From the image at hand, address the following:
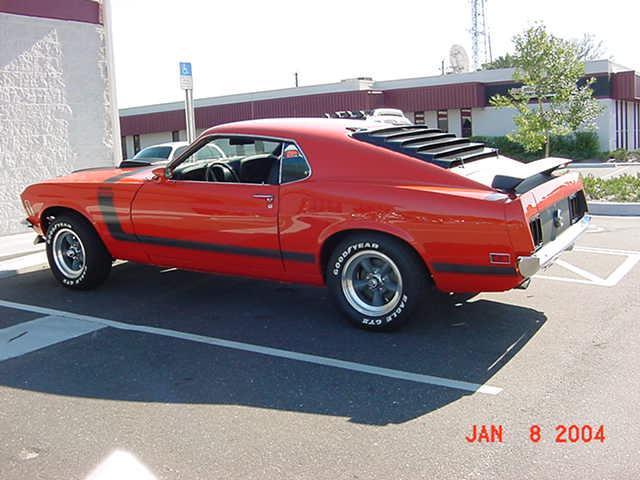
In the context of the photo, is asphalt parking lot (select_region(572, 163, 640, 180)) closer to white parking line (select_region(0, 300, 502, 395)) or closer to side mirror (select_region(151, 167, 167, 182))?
side mirror (select_region(151, 167, 167, 182))

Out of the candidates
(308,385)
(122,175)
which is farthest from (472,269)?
(122,175)

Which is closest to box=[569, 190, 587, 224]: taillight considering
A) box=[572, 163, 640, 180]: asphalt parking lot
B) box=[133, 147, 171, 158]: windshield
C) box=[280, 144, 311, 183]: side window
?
box=[280, 144, 311, 183]: side window

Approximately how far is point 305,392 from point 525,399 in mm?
1345

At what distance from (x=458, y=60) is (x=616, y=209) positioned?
26.0 metres

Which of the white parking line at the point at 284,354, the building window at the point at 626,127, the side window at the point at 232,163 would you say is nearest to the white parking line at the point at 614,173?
the building window at the point at 626,127

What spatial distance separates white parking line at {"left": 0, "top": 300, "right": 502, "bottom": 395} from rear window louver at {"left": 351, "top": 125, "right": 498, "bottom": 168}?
1.68 m

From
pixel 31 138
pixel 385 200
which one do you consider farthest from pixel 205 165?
pixel 31 138

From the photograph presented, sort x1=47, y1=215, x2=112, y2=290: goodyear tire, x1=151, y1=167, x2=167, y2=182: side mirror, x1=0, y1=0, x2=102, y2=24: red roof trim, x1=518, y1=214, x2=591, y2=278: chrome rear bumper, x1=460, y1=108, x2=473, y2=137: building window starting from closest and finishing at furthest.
A: 1. x1=518, y1=214, x2=591, y2=278: chrome rear bumper
2. x1=151, y1=167, x2=167, y2=182: side mirror
3. x1=47, y1=215, x2=112, y2=290: goodyear tire
4. x1=0, y1=0, x2=102, y2=24: red roof trim
5. x1=460, y1=108, x2=473, y2=137: building window

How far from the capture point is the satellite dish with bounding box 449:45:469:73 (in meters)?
36.8

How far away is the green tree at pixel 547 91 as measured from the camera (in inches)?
733

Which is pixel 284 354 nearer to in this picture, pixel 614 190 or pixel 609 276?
pixel 609 276

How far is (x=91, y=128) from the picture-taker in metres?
11.4

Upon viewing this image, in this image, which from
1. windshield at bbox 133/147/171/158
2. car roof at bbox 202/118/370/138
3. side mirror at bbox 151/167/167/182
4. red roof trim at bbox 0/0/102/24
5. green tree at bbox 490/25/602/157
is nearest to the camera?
car roof at bbox 202/118/370/138

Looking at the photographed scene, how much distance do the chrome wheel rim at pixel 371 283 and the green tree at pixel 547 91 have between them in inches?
562
